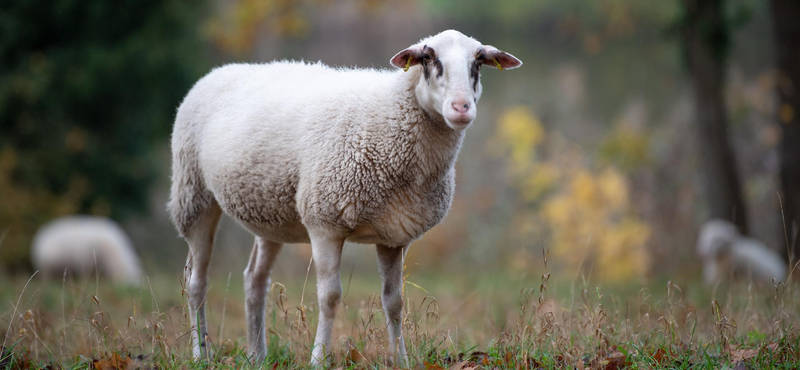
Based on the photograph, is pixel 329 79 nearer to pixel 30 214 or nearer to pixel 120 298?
pixel 120 298

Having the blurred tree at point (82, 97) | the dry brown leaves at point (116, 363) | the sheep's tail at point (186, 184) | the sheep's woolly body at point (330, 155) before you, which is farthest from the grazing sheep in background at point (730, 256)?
the blurred tree at point (82, 97)

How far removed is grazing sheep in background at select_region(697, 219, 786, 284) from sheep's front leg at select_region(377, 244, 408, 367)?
643cm

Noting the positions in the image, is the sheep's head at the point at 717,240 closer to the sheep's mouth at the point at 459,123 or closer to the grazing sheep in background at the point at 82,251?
the sheep's mouth at the point at 459,123

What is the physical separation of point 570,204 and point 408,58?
29.2 feet

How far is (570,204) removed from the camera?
1192 centimetres

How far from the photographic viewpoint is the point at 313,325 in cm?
432

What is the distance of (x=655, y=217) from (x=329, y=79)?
918 centimetres

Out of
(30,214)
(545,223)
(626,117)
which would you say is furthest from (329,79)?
(626,117)

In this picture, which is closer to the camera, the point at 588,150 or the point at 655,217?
the point at 655,217

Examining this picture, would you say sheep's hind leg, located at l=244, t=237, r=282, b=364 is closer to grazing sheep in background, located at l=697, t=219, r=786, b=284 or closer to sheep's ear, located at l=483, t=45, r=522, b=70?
sheep's ear, located at l=483, t=45, r=522, b=70

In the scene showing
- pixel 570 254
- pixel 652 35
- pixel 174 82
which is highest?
pixel 652 35

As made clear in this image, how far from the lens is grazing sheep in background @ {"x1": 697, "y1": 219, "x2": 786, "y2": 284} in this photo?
908 centimetres

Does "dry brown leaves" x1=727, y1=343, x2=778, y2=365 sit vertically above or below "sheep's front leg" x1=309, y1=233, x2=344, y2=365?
below

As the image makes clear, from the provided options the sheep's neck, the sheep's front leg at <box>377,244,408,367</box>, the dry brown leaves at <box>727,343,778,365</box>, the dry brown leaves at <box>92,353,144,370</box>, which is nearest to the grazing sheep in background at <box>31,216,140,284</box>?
the dry brown leaves at <box>92,353,144,370</box>
